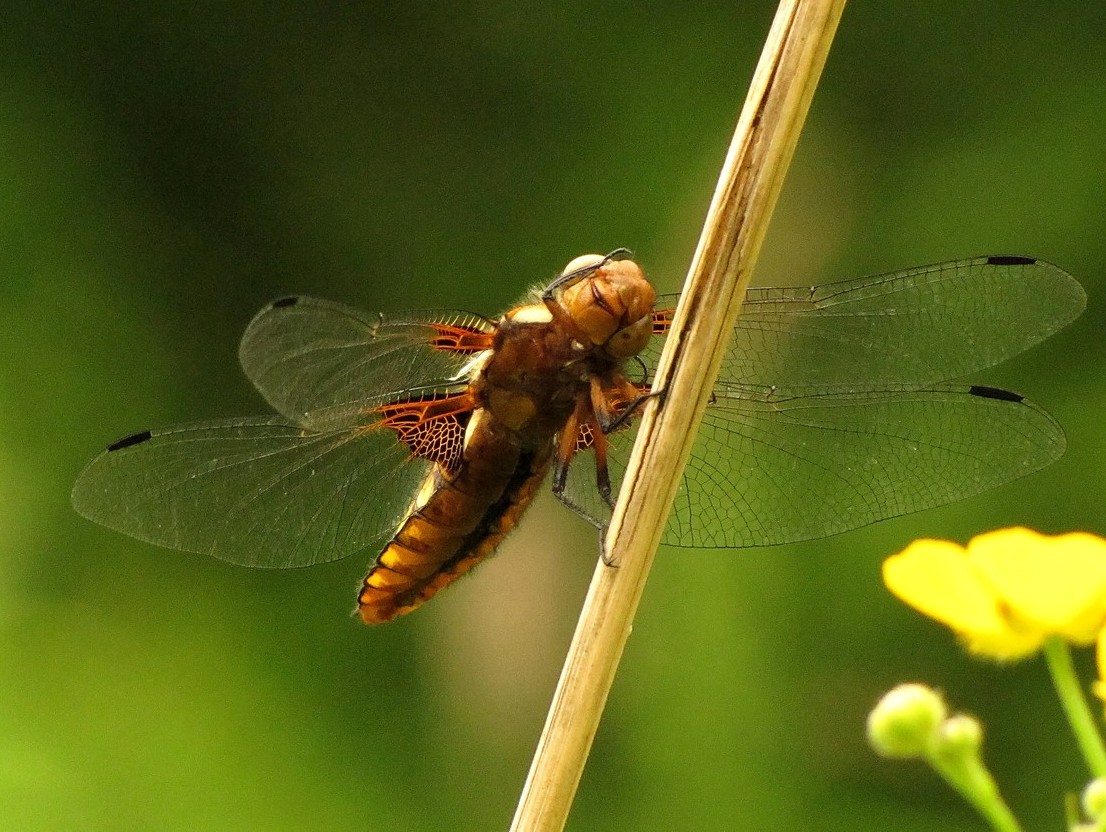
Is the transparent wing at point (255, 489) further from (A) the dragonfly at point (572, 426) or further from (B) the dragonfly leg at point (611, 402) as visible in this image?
(B) the dragonfly leg at point (611, 402)

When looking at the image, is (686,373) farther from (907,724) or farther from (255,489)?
(255,489)

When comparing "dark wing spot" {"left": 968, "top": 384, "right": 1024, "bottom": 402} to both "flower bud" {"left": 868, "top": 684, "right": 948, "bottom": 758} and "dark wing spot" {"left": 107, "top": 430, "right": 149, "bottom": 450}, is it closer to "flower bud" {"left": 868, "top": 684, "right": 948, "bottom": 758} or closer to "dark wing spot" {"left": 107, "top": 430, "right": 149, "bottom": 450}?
"flower bud" {"left": 868, "top": 684, "right": 948, "bottom": 758}

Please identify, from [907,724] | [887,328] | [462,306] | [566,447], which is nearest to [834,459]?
[887,328]

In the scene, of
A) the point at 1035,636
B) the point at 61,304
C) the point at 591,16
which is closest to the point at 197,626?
the point at 61,304

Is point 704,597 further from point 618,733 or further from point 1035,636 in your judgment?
point 1035,636

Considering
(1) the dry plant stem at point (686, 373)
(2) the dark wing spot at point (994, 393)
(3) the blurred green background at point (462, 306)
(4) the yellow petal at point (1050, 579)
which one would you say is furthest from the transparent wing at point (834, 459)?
(3) the blurred green background at point (462, 306)

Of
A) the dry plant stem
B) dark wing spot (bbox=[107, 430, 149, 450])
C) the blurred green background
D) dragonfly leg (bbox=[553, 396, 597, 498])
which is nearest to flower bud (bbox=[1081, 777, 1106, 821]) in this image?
the dry plant stem
